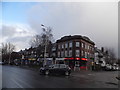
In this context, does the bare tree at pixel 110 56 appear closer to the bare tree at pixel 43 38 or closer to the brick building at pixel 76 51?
the brick building at pixel 76 51

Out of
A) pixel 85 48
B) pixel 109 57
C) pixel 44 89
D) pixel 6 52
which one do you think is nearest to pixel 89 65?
pixel 85 48

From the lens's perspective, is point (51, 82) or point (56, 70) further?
point (56, 70)

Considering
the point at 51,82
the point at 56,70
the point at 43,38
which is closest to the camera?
the point at 51,82

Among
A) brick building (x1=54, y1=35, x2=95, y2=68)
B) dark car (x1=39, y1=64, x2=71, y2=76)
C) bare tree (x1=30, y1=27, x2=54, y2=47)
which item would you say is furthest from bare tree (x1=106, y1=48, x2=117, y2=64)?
dark car (x1=39, y1=64, x2=71, y2=76)

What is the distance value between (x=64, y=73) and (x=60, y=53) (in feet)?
105

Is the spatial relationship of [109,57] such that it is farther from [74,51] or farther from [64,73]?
[64,73]

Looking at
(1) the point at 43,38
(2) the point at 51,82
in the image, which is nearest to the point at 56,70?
(2) the point at 51,82

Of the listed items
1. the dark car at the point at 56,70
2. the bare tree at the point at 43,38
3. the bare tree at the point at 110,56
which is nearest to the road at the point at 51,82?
the dark car at the point at 56,70

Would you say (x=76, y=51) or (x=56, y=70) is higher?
(x=76, y=51)

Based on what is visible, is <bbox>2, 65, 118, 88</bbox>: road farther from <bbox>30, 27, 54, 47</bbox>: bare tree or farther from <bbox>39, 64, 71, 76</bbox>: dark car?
<bbox>30, 27, 54, 47</bbox>: bare tree

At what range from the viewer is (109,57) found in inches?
3300

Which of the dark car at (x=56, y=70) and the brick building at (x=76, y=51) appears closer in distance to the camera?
the dark car at (x=56, y=70)

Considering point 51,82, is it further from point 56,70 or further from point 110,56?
point 110,56

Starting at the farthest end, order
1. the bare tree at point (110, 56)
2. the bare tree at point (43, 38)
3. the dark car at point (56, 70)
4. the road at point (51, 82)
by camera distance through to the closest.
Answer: the bare tree at point (110, 56) < the bare tree at point (43, 38) < the dark car at point (56, 70) < the road at point (51, 82)
